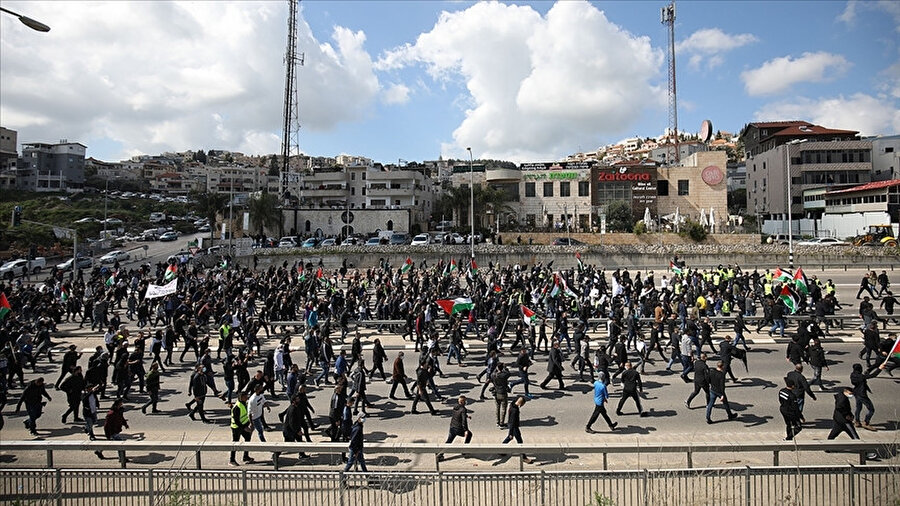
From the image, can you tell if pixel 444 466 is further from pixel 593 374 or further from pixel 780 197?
pixel 780 197

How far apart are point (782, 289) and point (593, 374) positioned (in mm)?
9738

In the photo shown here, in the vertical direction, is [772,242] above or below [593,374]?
above

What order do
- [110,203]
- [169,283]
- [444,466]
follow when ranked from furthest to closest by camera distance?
1. [110,203]
2. [169,283]
3. [444,466]

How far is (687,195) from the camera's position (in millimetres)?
63656

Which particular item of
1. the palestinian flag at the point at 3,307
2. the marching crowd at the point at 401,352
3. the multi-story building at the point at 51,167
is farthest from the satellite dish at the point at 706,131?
the multi-story building at the point at 51,167

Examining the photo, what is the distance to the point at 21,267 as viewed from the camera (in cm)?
3894


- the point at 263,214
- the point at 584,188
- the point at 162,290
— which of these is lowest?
the point at 162,290

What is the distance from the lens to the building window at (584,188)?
64062 millimetres

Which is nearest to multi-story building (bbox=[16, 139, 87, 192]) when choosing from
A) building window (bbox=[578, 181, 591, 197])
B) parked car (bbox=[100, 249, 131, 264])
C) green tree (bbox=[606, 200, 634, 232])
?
parked car (bbox=[100, 249, 131, 264])

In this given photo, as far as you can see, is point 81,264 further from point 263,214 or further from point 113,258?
point 263,214

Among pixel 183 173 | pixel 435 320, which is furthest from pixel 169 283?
pixel 183 173

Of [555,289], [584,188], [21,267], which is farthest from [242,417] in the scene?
[584,188]

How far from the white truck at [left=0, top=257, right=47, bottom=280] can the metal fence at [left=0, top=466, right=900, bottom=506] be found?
118 ft

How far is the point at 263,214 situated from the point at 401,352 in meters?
50.6
